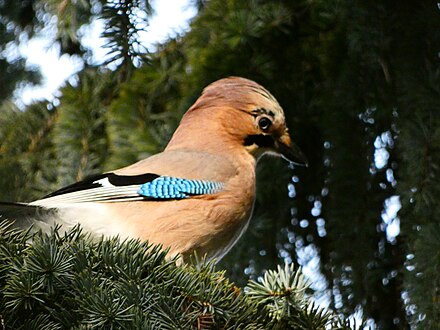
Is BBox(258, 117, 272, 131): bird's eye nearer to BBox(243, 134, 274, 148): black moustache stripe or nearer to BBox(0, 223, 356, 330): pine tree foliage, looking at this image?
BBox(243, 134, 274, 148): black moustache stripe

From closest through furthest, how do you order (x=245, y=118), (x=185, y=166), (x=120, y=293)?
(x=120, y=293), (x=185, y=166), (x=245, y=118)

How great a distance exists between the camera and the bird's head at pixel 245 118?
3.59 meters

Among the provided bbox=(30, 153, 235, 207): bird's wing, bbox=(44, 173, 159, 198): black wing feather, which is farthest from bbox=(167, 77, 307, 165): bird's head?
bbox=(44, 173, 159, 198): black wing feather

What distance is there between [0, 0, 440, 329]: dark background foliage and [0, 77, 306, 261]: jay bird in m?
0.19

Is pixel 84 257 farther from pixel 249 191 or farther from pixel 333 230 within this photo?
pixel 333 230

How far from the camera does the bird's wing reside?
3.17 m

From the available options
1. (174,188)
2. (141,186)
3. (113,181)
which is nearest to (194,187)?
(174,188)

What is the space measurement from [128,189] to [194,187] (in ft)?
0.86

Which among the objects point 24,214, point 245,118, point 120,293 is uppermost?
point 120,293

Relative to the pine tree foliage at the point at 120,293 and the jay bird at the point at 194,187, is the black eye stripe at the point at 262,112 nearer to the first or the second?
the jay bird at the point at 194,187

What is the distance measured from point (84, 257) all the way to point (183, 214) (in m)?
1.01

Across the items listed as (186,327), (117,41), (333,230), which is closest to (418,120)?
(333,230)

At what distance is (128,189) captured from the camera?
3209mm

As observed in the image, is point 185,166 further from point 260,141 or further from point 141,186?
point 260,141
